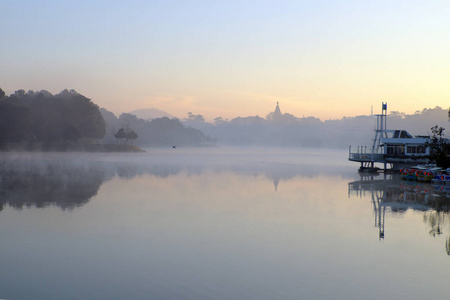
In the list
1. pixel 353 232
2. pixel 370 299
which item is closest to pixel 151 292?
pixel 370 299

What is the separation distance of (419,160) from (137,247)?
6316 centimetres

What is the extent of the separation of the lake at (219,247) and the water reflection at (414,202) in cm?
14

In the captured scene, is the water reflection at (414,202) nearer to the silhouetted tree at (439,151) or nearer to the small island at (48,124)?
the silhouetted tree at (439,151)

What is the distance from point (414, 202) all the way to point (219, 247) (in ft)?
73.5

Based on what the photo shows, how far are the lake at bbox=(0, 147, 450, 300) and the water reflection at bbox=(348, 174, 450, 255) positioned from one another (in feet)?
0.45

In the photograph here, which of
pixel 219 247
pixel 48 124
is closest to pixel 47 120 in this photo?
pixel 48 124

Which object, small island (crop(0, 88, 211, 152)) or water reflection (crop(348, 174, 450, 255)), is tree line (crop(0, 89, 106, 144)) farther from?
water reflection (crop(348, 174, 450, 255))

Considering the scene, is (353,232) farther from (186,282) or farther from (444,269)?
(186,282)

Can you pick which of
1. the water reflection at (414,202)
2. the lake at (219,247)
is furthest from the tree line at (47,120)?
the water reflection at (414,202)

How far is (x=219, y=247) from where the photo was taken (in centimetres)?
1998

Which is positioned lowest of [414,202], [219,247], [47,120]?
[219,247]

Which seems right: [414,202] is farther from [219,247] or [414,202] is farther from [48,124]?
[48,124]

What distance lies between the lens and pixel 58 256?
1786cm

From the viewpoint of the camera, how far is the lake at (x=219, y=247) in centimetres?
1454
